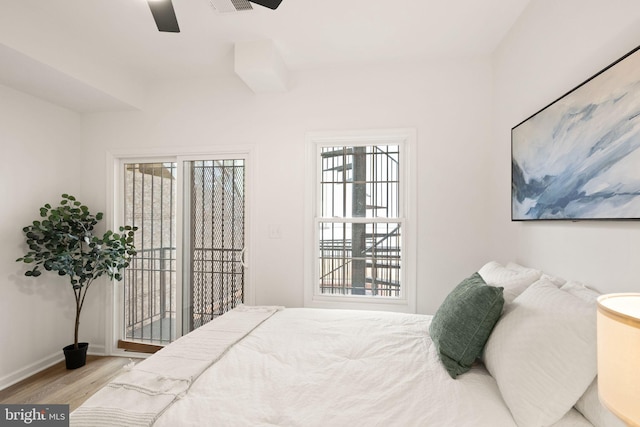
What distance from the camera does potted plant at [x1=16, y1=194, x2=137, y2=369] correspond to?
2707 millimetres

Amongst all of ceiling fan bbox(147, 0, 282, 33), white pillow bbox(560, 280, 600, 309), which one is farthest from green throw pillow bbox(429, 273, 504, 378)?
ceiling fan bbox(147, 0, 282, 33)

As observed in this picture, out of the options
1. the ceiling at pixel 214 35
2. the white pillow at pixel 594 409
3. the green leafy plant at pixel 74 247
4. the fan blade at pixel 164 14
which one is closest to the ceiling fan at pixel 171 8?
the fan blade at pixel 164 14

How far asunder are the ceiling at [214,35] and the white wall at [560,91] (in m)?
0.31

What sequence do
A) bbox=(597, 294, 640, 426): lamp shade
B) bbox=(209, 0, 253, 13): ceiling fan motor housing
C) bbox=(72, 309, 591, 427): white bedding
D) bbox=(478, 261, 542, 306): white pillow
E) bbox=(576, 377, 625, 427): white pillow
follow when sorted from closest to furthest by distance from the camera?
bbox=(597, 294, 640, 426): lamp shade → bbox=(576, 377, 625, 427): white pillow → bbox=(72, 309, 591, 427): white bedding → bbox=(478, 261, 542, 306): white pillow → bbox=(209, 0, 253, 13): ceiling fan motor housing

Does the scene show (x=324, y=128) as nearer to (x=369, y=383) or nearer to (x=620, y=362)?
(x=369, y=383)

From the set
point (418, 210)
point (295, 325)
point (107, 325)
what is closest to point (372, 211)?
point (418, 210)

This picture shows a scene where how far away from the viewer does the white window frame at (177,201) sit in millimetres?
2924

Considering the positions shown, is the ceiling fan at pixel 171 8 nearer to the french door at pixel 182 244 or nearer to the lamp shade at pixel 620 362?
the french door at pixel 182 244

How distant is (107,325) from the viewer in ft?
10.4

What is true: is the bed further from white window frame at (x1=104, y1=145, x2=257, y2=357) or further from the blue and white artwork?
white window frame at (x1=104, y1=145, x2=257, y2=357)

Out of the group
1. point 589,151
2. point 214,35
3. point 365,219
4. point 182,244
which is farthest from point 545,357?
point 182,244

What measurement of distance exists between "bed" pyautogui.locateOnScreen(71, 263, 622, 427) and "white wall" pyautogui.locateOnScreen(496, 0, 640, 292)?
0.18m

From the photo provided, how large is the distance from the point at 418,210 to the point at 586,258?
1.33 m

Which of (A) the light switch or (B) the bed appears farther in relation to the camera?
(A) the light switch
